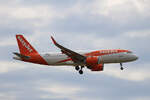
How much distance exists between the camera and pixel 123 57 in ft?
279

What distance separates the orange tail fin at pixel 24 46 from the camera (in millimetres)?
91000

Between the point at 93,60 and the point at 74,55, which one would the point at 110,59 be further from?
the point at 74,55

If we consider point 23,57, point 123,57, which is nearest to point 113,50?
point 123,57

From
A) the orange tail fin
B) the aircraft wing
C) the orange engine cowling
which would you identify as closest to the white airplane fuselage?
the aircraft wing

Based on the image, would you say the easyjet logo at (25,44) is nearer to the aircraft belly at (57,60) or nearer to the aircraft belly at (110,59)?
the aircraft belly at (57,60)

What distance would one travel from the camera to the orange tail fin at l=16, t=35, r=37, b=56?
91000mm

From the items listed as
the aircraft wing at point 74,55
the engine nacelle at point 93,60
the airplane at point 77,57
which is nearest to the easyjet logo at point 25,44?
the airplane at point 77,57

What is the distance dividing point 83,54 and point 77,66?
14.0 feet

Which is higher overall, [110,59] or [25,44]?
[25,44]

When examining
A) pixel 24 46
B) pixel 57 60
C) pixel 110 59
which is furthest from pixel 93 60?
pixel 24 46

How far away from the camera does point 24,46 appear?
302ft

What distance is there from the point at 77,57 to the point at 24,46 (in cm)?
1369

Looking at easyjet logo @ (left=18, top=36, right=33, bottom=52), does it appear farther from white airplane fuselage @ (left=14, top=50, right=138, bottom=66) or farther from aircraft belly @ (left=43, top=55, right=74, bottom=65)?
aircraft belly @ (left=43, top=55, right=74, bottom=65)

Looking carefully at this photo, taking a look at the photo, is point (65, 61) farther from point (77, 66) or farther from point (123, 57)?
point (123, 57)
